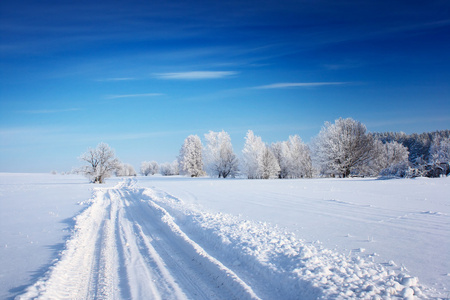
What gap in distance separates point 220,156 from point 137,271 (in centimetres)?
4974

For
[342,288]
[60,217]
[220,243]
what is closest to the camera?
[342,288]

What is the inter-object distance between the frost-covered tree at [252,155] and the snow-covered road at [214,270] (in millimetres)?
42414

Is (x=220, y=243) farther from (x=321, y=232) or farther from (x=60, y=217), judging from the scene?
(x=60, y=217)

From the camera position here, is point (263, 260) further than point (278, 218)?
No

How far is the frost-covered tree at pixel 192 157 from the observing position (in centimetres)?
5991

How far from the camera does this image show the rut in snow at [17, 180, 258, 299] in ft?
14.8

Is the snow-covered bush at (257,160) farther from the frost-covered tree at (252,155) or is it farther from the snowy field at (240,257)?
the snowy field at (240,257)

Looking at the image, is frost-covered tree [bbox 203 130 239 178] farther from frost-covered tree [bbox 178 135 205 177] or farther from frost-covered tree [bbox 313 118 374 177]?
frost-covered tree [bbox 313 118 374 177]

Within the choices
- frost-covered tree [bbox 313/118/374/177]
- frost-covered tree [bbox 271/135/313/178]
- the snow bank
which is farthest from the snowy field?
frost-covered tree [bbox 271/135/313/178]

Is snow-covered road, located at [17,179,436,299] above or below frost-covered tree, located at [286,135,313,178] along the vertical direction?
below

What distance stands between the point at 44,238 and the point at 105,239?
7.16 feet

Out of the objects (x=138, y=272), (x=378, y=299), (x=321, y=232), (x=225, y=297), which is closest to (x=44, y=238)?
(x=138, y=272)

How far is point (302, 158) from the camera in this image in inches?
2391

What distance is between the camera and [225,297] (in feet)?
14.3
